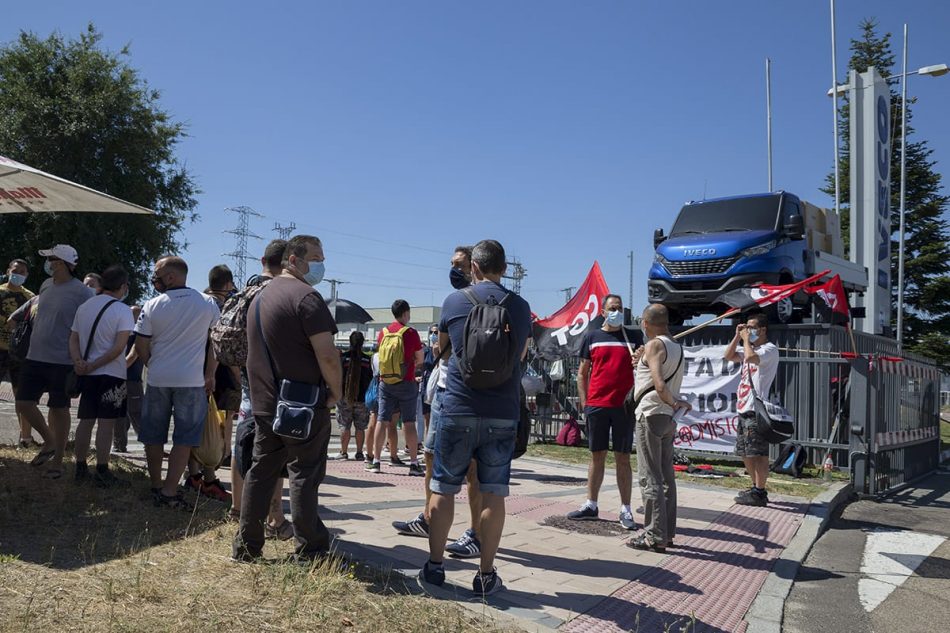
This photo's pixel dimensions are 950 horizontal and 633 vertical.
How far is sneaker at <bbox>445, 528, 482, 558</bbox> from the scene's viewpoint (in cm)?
504

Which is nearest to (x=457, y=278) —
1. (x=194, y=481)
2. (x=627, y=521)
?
(x=627, y=521)

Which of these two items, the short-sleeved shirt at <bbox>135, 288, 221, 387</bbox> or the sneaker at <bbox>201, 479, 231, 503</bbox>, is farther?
the sneaker at <bbox>201, 479, 231, 503</bbox>

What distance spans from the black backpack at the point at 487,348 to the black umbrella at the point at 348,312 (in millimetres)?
13623

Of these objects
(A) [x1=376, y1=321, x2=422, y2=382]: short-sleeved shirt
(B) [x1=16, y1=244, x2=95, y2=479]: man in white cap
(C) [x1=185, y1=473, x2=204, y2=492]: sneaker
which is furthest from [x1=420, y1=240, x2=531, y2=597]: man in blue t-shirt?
(A) [x1=376, y1=321, x2=422, y2=382]: short-sleeved shirt

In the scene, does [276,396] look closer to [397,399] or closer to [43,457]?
[43,457]

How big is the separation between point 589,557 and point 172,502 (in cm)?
304

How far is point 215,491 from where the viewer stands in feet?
20.7

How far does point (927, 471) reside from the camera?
13023 millimetres

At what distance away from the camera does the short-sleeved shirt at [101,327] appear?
623 cm

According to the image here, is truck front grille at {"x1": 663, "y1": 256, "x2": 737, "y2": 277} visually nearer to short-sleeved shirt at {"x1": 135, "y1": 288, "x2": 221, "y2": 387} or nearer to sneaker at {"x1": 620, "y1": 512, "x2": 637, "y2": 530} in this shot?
sneaker at {"x1": 620, "y1": 512, "x2": 637, "y2": 530}

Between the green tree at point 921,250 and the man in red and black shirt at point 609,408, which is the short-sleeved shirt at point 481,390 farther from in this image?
the green tree at point 921,250

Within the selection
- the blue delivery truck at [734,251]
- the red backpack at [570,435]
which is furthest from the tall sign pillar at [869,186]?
the red backpack at [570,435]

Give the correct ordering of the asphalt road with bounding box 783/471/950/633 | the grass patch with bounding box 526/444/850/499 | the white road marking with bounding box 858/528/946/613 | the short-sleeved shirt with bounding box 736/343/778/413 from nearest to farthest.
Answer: the asphalt road with bounding box 783/471/950/633, the white road marking with bounding box 858/528/946/613, the short-sleeved shirt with bounding box 736/343/778/413, the grass patch with bounding box 526/444/850/499

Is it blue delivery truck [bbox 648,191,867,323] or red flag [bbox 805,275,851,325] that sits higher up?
blue delivery truck [bbox 648,191,867,323]
